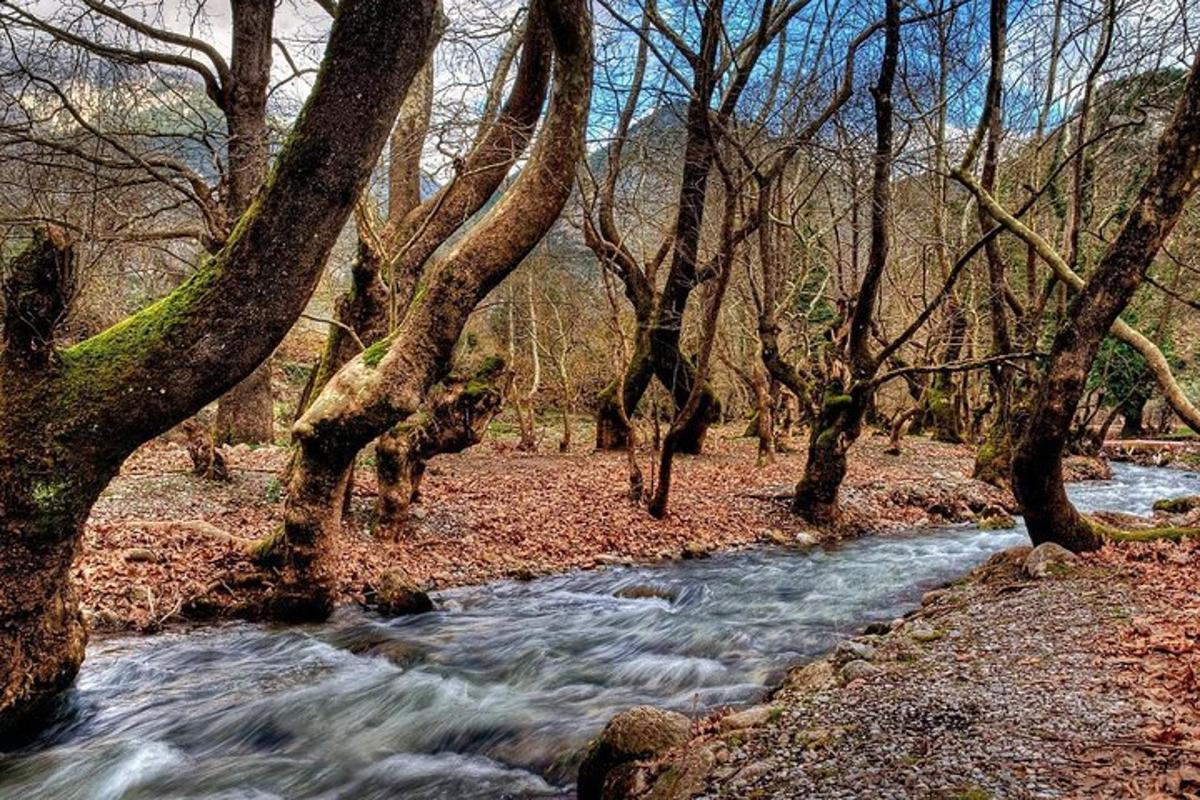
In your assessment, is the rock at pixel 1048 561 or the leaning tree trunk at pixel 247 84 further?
the leaning tree trunk at pixel 247 84

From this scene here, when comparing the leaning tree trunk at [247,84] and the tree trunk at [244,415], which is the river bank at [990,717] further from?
the tree trunk at [244,415]

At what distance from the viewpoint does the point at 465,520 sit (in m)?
9.97

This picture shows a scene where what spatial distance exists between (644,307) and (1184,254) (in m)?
12.0

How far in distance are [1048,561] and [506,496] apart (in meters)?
7.54

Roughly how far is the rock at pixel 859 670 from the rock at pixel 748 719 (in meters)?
0.69

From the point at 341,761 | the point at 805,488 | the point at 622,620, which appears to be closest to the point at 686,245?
the point at 805,488

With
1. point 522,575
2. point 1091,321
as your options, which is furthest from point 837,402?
point 522,575

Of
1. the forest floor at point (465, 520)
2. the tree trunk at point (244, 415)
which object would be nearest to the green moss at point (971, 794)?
the forest floor at point (465, 520)

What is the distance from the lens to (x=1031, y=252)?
12.7 m

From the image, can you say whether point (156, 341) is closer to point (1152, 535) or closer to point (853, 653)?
point (853, 653)

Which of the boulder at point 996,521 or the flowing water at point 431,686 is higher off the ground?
the boulder at point 996,521

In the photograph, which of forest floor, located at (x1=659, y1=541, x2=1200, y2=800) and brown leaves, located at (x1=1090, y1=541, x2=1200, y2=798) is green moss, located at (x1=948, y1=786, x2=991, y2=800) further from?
brown leaves, located at (x1=1090, y1=541, x2=1200, y2=798)

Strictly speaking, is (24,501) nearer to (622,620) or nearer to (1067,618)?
(622,620)

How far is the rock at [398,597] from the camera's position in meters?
7.20
